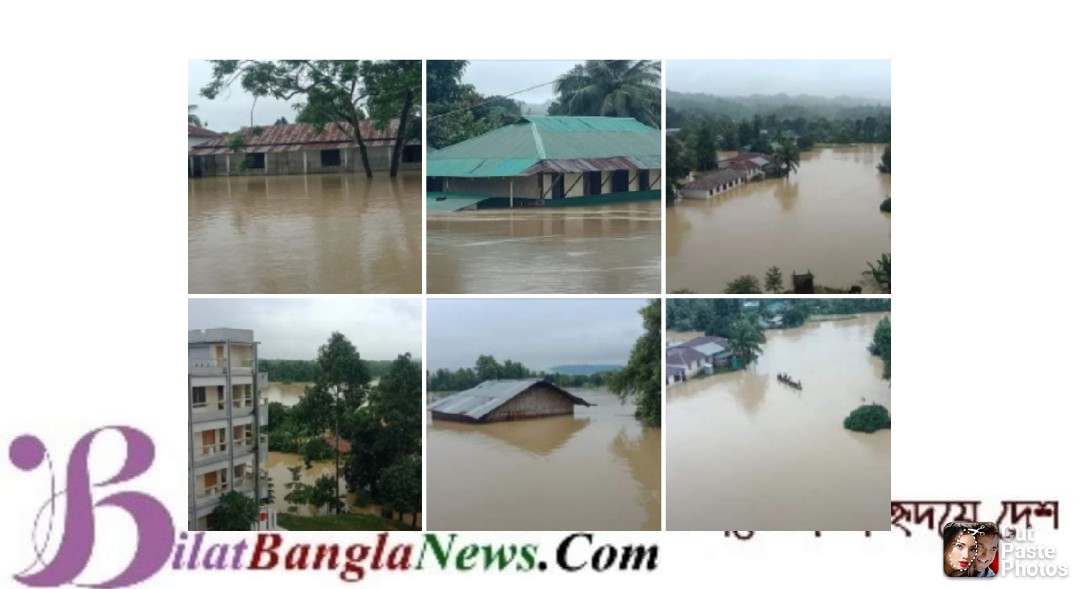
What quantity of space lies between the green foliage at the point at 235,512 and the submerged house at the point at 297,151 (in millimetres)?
1725

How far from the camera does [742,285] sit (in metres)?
6.02

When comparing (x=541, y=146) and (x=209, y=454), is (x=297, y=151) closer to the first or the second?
(x=541, y=146)

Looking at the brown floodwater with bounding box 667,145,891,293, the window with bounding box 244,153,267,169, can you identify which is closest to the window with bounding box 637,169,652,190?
the brown floodwater with bounding box 667,145,891,293

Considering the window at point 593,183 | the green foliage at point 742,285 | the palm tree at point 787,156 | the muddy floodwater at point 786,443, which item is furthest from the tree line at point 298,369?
the palm tree at point 787,156

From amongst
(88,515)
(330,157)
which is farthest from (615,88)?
(88,515)

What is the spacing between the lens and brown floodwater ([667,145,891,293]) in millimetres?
6012

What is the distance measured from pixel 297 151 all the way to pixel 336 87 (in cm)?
42

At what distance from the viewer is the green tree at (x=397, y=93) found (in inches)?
234

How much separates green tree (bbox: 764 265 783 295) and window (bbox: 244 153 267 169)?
2760mm

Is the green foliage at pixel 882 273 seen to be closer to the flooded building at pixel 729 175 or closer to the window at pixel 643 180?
the flooded building at pixel 729 175
